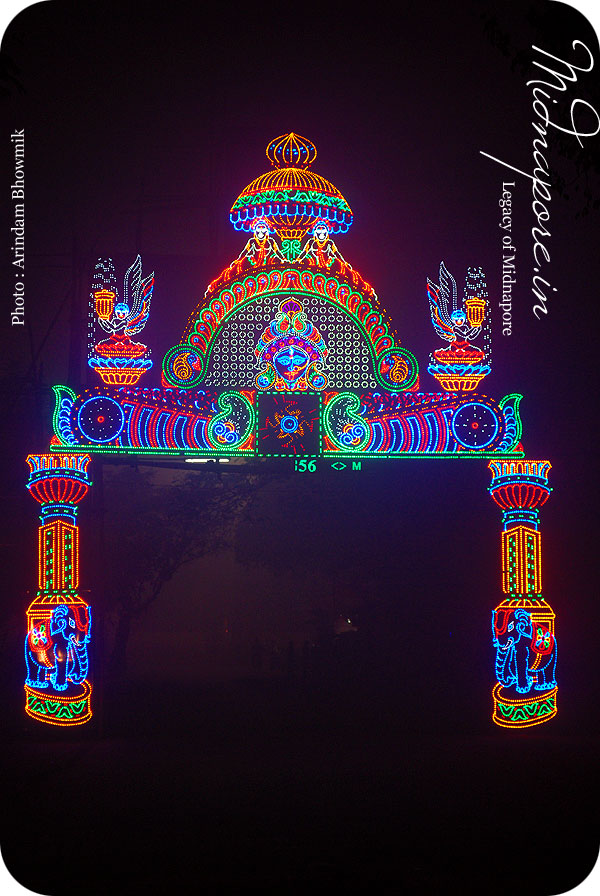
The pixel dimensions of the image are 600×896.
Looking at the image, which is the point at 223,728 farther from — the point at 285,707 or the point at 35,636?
the point at 35,636

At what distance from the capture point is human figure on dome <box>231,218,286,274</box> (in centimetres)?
861

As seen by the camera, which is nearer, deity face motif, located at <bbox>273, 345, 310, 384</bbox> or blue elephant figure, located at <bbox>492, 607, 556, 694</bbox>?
blue elephant figure, located at <bbox>492, 607, 556, 694</bbox>

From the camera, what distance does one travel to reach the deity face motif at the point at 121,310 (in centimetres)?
841

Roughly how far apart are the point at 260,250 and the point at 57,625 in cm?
352

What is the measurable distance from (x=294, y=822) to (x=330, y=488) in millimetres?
4415

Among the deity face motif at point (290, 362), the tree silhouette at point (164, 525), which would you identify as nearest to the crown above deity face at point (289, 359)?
the deity face motif at point (290, 362)

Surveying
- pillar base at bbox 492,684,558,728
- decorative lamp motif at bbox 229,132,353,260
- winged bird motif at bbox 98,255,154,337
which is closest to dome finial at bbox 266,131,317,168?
decorative lamp motif at bbox 229,132,353,260

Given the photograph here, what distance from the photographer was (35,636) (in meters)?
8.13

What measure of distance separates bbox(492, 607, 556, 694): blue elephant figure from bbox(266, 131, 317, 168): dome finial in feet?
13.6

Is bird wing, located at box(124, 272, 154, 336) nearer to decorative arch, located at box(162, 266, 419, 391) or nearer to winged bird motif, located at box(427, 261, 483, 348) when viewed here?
decorative arch, located at box(162, 266, 419, 391)

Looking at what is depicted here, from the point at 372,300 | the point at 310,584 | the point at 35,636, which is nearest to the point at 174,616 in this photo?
the point at 310,584

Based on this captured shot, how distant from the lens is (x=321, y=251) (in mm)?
8656

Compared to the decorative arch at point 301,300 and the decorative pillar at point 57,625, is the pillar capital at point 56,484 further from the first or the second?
the decorative arch at point 301,300

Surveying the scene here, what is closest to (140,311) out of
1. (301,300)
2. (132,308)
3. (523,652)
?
(132,308)
